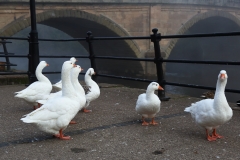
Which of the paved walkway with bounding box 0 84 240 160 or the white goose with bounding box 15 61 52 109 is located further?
the white goose with bounding box 15 61 52 109

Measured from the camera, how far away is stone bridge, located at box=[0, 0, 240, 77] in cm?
1583

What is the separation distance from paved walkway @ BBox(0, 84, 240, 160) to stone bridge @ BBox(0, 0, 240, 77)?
11663 millimetres

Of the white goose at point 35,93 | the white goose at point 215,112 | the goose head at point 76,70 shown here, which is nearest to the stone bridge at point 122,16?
the white goose at point 35,93

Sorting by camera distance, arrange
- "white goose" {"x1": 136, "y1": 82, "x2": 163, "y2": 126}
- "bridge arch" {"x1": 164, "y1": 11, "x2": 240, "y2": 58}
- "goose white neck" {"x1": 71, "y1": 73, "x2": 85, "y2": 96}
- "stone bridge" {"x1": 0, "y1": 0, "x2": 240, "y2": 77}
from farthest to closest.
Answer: "bridge arch" {"x1": 164, "y1": 11, "x2": 240, "y2": 58} → "stone bridge" {"x1": 0, "y1": 0, "x2": 240, "y2": 77} → "goose white neck" {"x1": 71, "y1": 73, "x2": 85, "y2": 96} → "white goose" {"x1": 136, "y1": 82, "x2": 163, "y2": 126}

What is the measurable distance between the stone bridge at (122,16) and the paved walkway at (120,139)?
1166 cm

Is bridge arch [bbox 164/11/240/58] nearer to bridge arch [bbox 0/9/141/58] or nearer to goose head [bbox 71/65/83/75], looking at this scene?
bridge arch [bbox 0/9/141/58]

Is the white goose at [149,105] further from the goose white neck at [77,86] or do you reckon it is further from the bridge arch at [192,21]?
the bridge arch at [192,21]

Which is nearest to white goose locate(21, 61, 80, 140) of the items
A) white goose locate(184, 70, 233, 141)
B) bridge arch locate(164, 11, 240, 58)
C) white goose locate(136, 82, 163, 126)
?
white goose locate(136, 82, 163, 126)

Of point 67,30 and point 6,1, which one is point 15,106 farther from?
point 67,30

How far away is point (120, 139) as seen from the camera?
3498 mm

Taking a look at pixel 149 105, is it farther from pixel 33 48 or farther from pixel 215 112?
pixel 33 48

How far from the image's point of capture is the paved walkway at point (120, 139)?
10.0ft

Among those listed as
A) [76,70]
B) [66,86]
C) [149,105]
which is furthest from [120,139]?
[76,70]

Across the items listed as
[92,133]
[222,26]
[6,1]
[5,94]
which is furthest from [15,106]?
[222,26]
